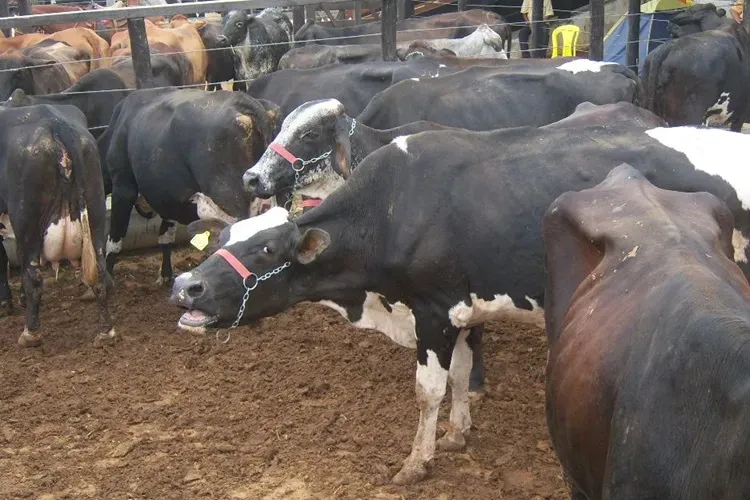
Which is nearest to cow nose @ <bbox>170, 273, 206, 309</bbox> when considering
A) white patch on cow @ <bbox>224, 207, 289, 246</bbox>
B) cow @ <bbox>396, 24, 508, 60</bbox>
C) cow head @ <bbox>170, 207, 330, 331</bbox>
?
cow head @ <bbox>170, 207, 330, 331</bbox>

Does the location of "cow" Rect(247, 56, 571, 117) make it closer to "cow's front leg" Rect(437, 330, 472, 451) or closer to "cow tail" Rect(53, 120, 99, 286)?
"cow tail" Rect(53, 120, 99, 286)

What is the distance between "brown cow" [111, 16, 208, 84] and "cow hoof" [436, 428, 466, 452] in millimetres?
9984

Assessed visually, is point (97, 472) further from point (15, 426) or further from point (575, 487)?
point (575, 487)

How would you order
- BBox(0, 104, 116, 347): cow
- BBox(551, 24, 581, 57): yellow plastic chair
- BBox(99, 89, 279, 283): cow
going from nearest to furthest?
BBox(0, 104, 116, 347): cow, BBox(99, 89, 279, 283): cow, BBox(551, 24, 581, 57): yellow plastic chair

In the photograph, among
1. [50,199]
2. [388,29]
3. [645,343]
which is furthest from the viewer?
[388,29]

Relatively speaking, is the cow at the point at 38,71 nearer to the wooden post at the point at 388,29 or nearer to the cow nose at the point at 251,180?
the wooden post at the point at 388,29

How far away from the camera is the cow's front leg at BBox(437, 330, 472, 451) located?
5.56 meters

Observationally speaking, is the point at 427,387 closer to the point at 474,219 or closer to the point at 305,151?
the point at 474,219

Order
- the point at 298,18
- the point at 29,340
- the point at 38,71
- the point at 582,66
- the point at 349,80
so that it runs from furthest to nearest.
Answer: the point at 298,18 < the point at 38,71 < the point at 349,80 < the point at 582,66 < the point at 29,340

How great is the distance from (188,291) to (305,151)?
216 cm

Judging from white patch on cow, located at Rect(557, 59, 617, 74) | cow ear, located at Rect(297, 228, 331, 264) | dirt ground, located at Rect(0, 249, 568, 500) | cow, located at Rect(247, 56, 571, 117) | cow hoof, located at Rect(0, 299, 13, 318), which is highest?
white patch on cow, located at Rect(557, 59, 617, 74)

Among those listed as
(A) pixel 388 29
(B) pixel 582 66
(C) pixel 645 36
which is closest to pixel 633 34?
(C) pixel 645 36

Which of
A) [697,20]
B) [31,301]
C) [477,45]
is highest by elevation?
[697,20]

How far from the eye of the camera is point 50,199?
23.9 feet
